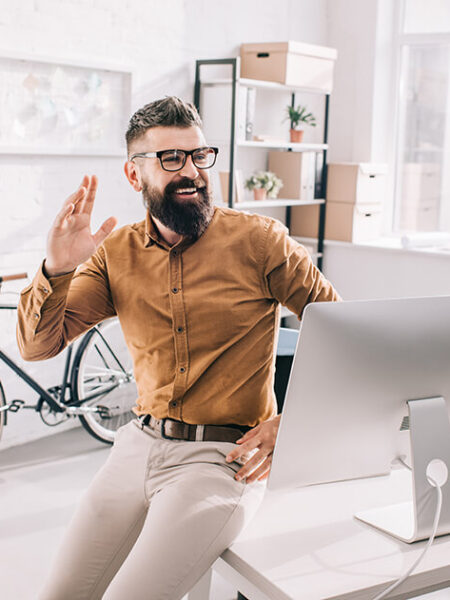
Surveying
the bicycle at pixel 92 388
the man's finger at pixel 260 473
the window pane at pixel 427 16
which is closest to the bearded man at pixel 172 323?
the man's finger at pixel 260 473

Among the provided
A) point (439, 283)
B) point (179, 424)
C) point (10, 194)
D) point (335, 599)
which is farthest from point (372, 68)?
point (335, 599)

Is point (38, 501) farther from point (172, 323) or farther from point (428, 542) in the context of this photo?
point (428, 542)

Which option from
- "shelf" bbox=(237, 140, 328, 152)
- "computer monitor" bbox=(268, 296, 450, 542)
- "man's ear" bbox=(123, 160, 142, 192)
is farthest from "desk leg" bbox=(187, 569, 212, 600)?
"shelf" bbox=(237, 140, 328, 152)

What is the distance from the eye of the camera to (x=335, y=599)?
1187 mm

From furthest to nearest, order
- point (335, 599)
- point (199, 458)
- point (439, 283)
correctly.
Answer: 1. point (439, 283)
2. point (199, 458)
3. point (335, 599)

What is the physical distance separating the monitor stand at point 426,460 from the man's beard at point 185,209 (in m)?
0.67

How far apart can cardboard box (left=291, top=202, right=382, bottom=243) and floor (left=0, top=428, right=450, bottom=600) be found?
2.02 m

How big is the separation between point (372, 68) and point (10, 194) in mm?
2600

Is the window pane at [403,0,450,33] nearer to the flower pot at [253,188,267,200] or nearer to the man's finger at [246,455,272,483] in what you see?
the flower pot at [253,188,267,200]

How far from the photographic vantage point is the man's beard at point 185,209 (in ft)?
5.71

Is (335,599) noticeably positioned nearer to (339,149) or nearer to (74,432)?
(74,432)

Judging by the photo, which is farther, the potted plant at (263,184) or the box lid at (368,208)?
the box lid at (368,208)

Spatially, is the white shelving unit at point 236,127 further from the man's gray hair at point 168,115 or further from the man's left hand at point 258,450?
the man's left hand at point 258,450

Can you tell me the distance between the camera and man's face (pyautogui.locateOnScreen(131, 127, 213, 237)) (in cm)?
173
